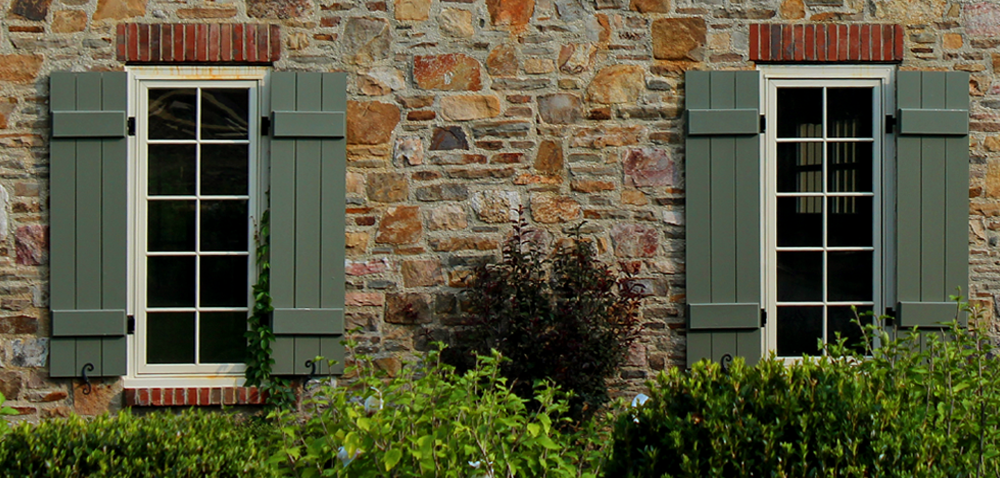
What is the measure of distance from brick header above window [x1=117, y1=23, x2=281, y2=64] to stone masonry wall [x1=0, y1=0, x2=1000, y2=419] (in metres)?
0.11

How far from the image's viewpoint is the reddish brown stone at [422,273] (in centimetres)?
495

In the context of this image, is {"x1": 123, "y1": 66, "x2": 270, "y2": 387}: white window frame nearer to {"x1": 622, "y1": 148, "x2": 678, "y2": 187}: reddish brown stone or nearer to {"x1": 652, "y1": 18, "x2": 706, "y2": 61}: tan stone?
{"x1": 622, "y1": 148, "x2": 678, "y2": 187}: reddish brown stone

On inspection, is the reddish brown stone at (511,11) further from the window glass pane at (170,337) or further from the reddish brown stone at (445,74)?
the window glass pane at (170,337)

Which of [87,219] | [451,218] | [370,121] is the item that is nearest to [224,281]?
[87,219]

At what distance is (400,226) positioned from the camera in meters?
4.96

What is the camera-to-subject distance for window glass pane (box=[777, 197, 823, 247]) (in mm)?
5062

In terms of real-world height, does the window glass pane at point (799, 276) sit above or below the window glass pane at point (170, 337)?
above

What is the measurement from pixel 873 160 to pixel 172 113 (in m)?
3.94

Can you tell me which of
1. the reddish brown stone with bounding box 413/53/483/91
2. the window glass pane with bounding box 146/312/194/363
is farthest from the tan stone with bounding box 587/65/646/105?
the window glass pane with bounding box 146/312/194/363

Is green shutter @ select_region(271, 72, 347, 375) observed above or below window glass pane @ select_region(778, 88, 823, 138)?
below

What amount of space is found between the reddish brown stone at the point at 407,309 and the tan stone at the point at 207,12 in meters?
1.79

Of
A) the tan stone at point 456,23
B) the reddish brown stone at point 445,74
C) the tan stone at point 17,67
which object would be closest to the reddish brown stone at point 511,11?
the tan stone at point 456,23

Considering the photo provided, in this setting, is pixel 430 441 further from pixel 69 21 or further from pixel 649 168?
pixel 69 21

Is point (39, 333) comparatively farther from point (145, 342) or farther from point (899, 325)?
point (899, 325)
